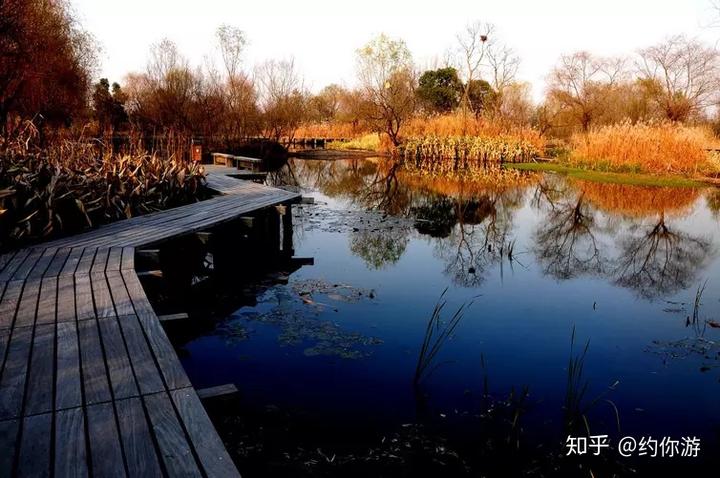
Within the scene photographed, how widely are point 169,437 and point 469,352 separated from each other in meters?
3.13

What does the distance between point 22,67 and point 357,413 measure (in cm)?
1971

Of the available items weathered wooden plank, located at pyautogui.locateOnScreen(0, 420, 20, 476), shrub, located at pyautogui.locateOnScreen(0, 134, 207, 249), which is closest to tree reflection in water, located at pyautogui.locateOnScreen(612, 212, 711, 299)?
weathered wooden plank, located at pyautogui.locateOnScreen(0, 420, 20, 476)

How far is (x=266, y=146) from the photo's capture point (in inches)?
1033

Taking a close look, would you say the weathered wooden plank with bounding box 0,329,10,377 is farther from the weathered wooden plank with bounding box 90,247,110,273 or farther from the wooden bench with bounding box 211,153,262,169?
the wooden bench with bounding box 211,153,262,169

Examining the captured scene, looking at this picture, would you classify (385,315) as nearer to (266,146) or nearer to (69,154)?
(69,154)

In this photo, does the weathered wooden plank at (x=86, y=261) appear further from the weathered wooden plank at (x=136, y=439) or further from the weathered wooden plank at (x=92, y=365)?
the weathered wooden plank at (x=136, y=439)

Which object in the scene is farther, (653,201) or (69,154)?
(653,201)

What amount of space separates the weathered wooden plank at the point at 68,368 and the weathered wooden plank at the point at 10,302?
0.39 meters

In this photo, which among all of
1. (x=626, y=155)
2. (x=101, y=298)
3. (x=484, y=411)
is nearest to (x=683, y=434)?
(x=484, y=411)

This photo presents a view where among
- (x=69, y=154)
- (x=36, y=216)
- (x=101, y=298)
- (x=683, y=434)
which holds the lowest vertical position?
(x=683, y=434)

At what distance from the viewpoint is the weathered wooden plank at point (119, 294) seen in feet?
12.4

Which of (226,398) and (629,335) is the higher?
(226,398)

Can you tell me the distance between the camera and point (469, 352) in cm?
474

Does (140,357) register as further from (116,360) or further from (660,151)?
(660,151)
